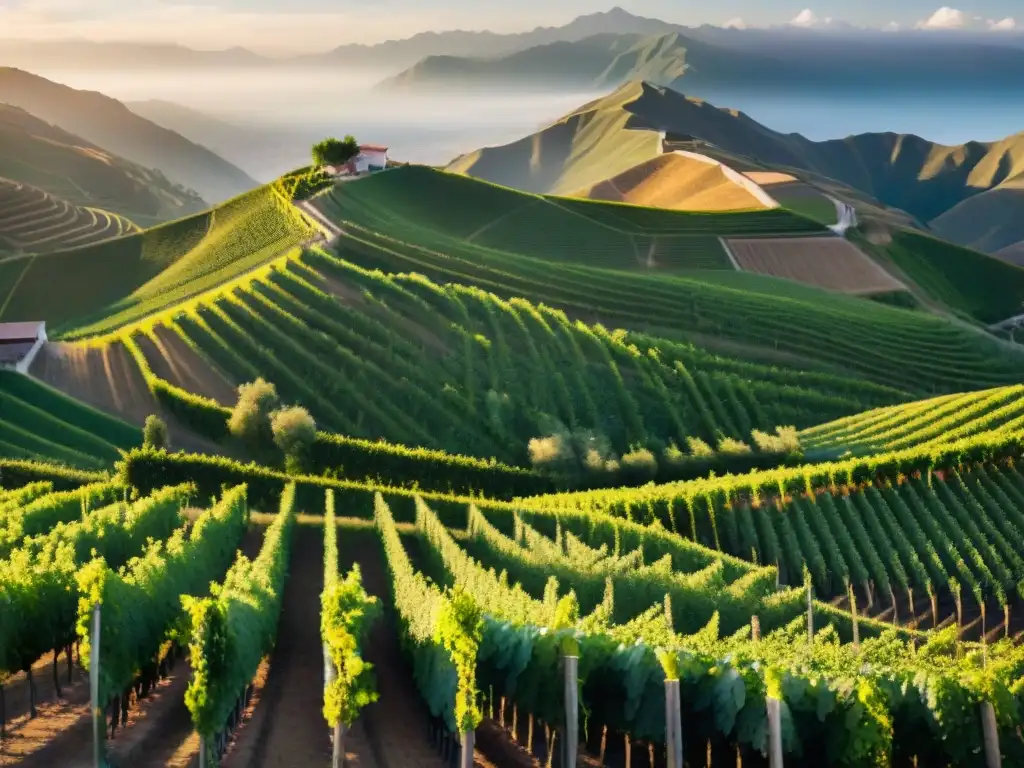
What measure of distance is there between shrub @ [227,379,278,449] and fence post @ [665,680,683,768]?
1718 inches

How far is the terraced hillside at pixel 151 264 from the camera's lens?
303 feet

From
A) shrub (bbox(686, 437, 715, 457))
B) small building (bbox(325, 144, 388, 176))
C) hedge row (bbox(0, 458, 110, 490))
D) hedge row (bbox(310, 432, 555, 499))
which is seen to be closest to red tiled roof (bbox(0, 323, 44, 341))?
hedge row (bbox(0, 458, 110, 490))

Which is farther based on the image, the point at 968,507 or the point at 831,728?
the point at 968,507

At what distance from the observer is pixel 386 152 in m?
118

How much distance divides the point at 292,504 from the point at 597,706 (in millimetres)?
22928

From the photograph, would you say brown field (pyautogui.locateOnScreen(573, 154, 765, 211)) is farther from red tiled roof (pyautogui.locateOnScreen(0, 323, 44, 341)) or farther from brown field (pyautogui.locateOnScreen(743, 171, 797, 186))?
red tiled roof (pyautogui.locateOnScreen(0, 323, 44, 341))

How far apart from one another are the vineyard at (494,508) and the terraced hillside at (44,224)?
33.7 meters

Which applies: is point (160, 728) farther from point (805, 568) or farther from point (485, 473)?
point (485, 473)

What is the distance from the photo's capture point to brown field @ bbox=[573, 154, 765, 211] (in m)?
134

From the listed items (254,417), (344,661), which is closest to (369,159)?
(254,417)

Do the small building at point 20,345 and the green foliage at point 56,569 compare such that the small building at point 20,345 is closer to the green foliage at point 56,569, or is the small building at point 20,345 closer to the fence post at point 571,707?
the green foliage at point 56,569

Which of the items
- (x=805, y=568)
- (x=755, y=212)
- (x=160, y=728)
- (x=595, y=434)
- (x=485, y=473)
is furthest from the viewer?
(x=755, y=212)

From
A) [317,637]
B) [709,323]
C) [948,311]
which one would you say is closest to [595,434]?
[709,323]

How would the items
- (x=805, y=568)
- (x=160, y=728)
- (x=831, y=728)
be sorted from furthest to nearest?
(x=805, y=568) → (x=160, y=728) → (x=831, y=728)
